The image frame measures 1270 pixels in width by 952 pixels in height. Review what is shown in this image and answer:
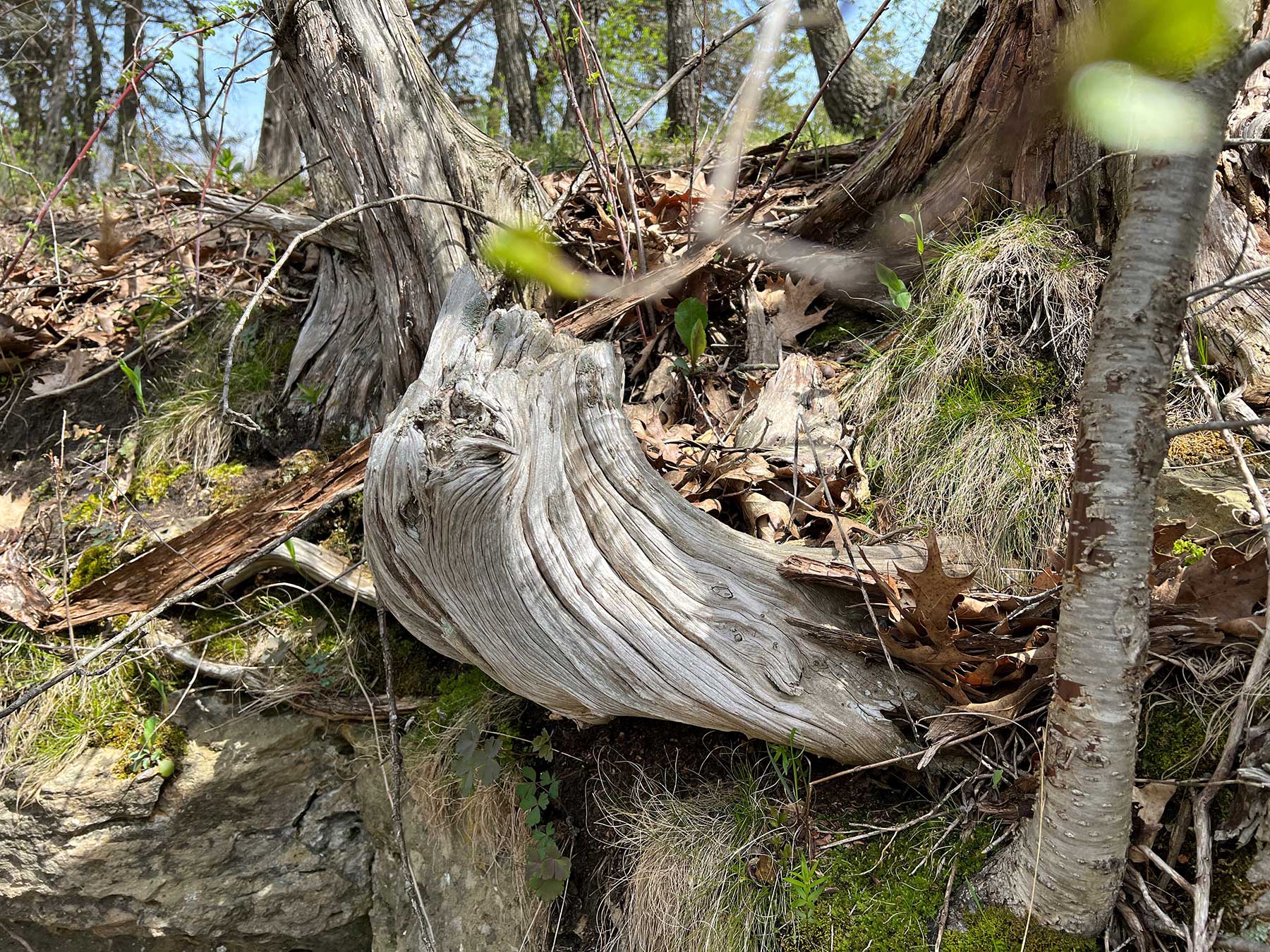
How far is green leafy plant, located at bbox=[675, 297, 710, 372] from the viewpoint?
3131 mm

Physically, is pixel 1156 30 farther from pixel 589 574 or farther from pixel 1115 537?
pixel 589 574

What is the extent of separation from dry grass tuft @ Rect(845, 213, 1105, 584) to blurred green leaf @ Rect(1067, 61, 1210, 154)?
4.80ft

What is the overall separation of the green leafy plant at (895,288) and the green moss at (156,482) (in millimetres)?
3140

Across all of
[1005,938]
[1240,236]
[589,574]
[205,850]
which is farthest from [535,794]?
[1240,236]

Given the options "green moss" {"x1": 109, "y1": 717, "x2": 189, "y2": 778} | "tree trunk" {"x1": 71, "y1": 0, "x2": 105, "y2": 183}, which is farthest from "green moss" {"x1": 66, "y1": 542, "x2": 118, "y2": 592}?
"tree trunk" {"x1": 71, "y1": 0, "x2": 105, "y2": 183}

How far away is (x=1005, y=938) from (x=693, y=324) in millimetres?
2168

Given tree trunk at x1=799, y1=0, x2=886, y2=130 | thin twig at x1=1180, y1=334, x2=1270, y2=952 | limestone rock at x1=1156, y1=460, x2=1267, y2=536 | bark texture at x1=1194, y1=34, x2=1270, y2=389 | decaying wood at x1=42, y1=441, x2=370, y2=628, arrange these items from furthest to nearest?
tree trunk at x1=799, y1=0, x2=886, y2=130 < decaying wood at x1=42, y1=441, x2=370, y2=628 < bark texture at x1=1194, y1=34, x2=1270, y2=389 < limestone rock at x1=1156, y1=460, x2=1267, y2=536 < thin twig at x1=1180, y1=334, x2=1270, y2=952

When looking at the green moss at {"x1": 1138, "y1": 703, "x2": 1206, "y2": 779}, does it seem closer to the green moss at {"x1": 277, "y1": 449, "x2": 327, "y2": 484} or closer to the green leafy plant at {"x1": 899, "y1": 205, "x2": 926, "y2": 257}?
the green leafy plant at {"x1": 899, "y1": 205, "x2": 926, "y2": 257}

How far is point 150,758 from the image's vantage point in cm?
311

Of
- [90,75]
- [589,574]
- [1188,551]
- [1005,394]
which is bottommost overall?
[1188,551]

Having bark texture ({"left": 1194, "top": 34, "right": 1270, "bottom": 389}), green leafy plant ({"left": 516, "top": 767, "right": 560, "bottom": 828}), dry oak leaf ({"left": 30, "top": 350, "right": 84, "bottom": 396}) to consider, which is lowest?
green leafy plant ({"left": 516, "top": 767, "right": 560, "bottom": 828})

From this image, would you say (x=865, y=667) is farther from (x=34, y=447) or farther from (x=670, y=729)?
(x=34, y=447)

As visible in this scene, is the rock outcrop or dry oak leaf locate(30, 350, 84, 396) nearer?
the rock outcrop

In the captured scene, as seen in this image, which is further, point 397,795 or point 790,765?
point 397,795
